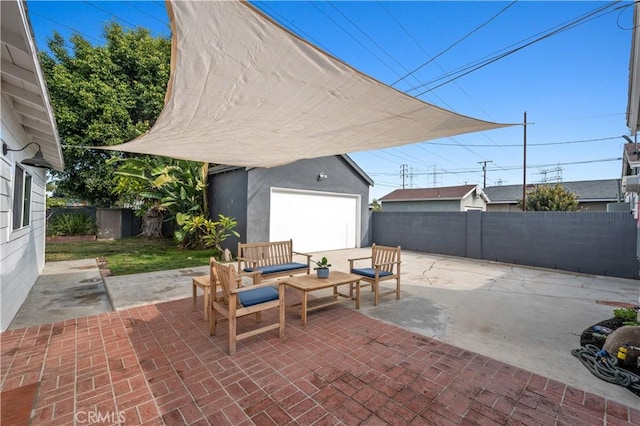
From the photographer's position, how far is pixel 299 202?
10.3 m

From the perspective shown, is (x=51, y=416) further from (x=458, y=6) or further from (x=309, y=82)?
(x=458, y=6)

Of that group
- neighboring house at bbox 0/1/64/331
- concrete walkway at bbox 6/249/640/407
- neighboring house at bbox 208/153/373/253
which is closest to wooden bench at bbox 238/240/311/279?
concrete walkway at bbox 6/249/640/407

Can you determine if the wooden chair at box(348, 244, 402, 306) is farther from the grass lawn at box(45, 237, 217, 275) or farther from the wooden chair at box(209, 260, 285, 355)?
the grass lawn at box(45, 237, 217, 275)

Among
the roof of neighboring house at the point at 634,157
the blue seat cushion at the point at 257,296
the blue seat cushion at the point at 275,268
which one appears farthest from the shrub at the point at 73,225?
the roof of neighboring house at the point at 634,157

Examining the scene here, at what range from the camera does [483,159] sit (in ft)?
99.5

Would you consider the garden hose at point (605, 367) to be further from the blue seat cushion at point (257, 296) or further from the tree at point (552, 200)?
the tree at point (552, 200)

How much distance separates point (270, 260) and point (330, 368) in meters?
3.31

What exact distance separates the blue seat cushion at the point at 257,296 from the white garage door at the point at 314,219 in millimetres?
5806

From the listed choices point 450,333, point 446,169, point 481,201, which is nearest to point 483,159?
point 446,169

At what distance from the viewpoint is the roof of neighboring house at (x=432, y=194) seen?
870 inches

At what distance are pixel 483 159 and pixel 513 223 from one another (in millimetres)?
24842

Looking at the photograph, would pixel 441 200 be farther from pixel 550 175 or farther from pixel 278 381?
pixel 550 175

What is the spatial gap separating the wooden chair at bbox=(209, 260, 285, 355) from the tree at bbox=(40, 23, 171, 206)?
1333 centimetres

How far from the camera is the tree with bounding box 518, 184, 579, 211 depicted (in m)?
15.8
